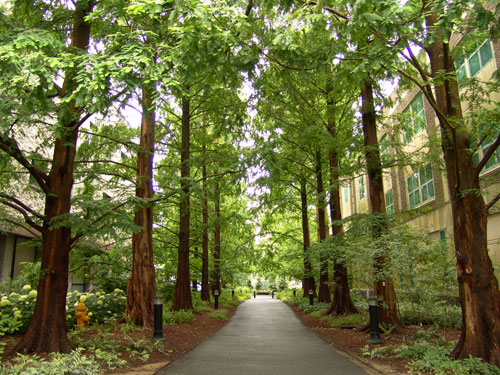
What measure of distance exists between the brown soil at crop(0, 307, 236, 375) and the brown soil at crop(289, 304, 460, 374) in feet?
11.9

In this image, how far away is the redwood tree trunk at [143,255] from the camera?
1200cm

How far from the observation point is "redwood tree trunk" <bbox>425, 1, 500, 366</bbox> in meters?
7.29

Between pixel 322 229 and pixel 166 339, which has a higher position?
pixel 322 229

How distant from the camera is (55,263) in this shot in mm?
8133

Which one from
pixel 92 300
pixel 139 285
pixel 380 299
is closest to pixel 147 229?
pixel 139 285

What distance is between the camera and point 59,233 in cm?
827

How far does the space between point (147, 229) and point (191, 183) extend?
6.53 ft

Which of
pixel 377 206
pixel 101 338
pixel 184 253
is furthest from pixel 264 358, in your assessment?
pixel 184 253

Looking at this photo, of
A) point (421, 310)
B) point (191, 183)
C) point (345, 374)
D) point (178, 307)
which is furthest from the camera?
point (178, 307)

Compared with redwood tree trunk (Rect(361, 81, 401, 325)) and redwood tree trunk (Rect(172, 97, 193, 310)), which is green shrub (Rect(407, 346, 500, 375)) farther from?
redwood tree trunk (Rect(172, 97, 193, 310))

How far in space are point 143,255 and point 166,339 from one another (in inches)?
119

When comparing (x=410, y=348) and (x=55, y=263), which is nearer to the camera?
(x=55, y=263)

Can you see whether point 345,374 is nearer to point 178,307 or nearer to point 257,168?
point 257,168

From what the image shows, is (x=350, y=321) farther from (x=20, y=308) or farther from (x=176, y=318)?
(x=20, y=308)
